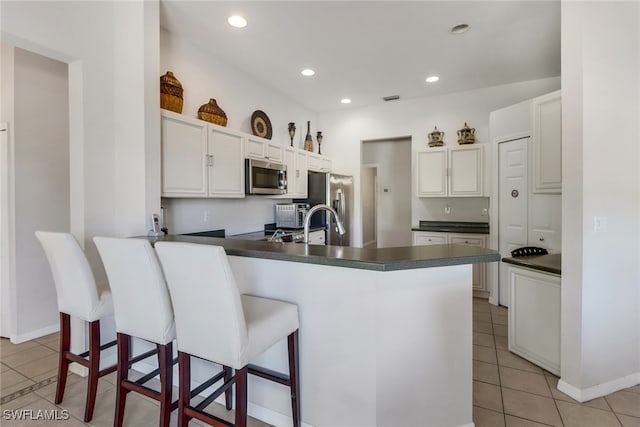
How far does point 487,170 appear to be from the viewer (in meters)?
4.18

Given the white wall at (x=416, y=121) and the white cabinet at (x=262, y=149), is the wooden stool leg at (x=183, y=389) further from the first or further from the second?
the white wall at (x=416, y=121)

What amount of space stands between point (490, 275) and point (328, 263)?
335 centimetres

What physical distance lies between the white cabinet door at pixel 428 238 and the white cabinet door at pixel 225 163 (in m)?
2.59

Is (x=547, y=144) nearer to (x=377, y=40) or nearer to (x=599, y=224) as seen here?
(x=599, y=224)

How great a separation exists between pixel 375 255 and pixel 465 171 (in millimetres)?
3437

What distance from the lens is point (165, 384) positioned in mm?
1533

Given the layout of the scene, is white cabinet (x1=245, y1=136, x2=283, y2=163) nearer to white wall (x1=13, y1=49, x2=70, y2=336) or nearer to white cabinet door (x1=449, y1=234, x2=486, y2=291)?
white wall (x1=13, y1=49, x2=70, y2=336)

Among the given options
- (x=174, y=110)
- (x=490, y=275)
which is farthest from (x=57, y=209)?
(x=490, y=275)

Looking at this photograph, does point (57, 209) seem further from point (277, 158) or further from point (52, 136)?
point (277, 158)

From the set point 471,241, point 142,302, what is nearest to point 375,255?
point 142,302

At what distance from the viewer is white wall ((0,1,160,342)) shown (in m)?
2.25

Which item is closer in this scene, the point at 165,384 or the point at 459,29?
the point at 165,384

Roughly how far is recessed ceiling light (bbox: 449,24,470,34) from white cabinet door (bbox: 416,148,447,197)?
1.80m

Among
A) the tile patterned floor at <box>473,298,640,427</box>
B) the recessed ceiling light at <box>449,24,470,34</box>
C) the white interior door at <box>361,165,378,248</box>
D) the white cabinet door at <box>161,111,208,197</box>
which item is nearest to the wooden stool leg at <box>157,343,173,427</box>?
the white cabinet door at <box>161,111,208,197</box>
